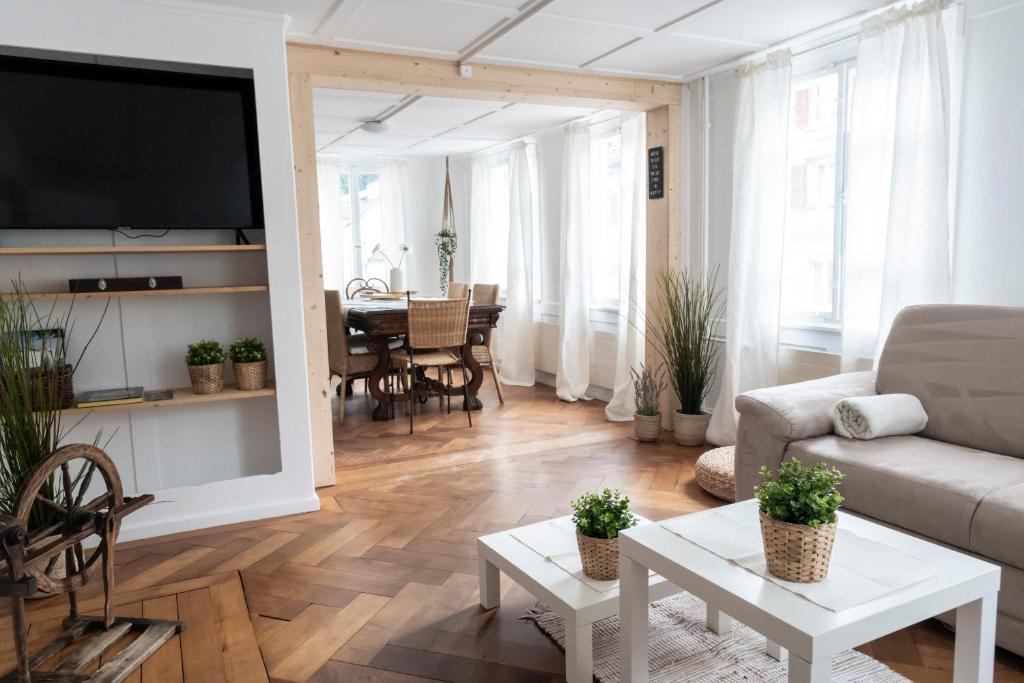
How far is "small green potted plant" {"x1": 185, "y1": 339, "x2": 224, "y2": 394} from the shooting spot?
3094 millimetres

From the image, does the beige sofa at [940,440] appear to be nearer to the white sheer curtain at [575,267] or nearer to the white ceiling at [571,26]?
the white ceiling at [571,26]

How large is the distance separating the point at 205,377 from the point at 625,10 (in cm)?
238

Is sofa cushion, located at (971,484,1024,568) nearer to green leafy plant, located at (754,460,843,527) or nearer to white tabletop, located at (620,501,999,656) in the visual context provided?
white tabletop, located at (620,501,999,656)

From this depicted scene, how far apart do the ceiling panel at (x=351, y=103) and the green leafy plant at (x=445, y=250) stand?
242 cm

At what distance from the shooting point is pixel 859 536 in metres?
1.79

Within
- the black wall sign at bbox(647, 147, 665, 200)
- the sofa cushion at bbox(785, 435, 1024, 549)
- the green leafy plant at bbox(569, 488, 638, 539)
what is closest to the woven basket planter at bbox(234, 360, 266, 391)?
the green leafy plant at bbox(569, 488, 638, 539)

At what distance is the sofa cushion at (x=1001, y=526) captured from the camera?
1900mm

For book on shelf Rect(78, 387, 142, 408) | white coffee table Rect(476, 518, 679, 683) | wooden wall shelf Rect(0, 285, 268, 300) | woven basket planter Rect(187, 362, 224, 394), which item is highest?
wooden wall shelf Rect(0, 285, 268, 300)

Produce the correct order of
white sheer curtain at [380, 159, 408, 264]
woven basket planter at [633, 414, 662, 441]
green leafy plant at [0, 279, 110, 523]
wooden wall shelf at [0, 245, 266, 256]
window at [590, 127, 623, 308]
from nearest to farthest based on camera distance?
green leafy plant at [0, 279, 110, 523] → wooden wall shelf at [0, 245, 266, 256] → woven basket planter at [633, 414, 662, 441] → window at [590, 127, 623, 308] → white sheer curtain at [380, 159, 408, 264]

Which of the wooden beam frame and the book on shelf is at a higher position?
the wooden beam frame

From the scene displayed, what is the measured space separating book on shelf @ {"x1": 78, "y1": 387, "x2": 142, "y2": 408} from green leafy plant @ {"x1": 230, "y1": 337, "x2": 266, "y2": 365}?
1.33ft

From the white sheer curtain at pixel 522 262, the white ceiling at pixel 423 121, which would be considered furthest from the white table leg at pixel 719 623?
the white sheer curtain at pixel 522 262

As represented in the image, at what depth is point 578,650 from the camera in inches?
73.0

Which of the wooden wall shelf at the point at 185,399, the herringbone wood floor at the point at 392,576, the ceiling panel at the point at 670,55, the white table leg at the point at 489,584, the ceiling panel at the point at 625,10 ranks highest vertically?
the ceiling panel at the point at 670,55
